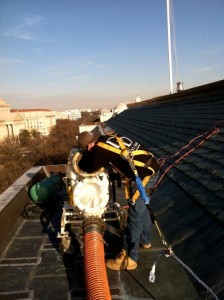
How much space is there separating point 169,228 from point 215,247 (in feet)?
3.28

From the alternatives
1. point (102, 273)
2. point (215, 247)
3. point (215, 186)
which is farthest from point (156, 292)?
point (215, 186)

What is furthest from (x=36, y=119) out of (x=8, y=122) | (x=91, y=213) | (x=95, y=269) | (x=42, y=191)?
(x=95, y=269)

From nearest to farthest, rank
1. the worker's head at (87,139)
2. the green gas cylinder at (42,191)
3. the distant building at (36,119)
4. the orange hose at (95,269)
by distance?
the orange hose at (95,269) → the worker's head at (87,139) → the green gas cylinder at (42,191) → the distant building at (36,119)

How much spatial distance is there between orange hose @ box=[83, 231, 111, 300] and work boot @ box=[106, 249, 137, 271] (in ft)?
1.55

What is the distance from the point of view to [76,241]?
16.0 ft

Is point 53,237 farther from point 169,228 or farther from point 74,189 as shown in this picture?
point 169,228

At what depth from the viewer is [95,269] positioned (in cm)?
328

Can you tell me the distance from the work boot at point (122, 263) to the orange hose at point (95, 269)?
0.47 metres

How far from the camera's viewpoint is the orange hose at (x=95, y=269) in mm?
3023

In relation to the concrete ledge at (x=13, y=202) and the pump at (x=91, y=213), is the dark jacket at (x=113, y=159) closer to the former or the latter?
the pump at (x=91, y=213)

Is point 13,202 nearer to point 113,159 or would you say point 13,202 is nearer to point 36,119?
point 113,159

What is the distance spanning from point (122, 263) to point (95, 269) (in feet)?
2.45

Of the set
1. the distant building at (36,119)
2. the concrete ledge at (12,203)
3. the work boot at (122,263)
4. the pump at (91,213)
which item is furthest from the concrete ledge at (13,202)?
the distant building at (36,119)

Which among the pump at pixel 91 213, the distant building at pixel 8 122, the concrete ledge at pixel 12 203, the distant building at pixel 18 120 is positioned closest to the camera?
the pump at pixel 91 213
